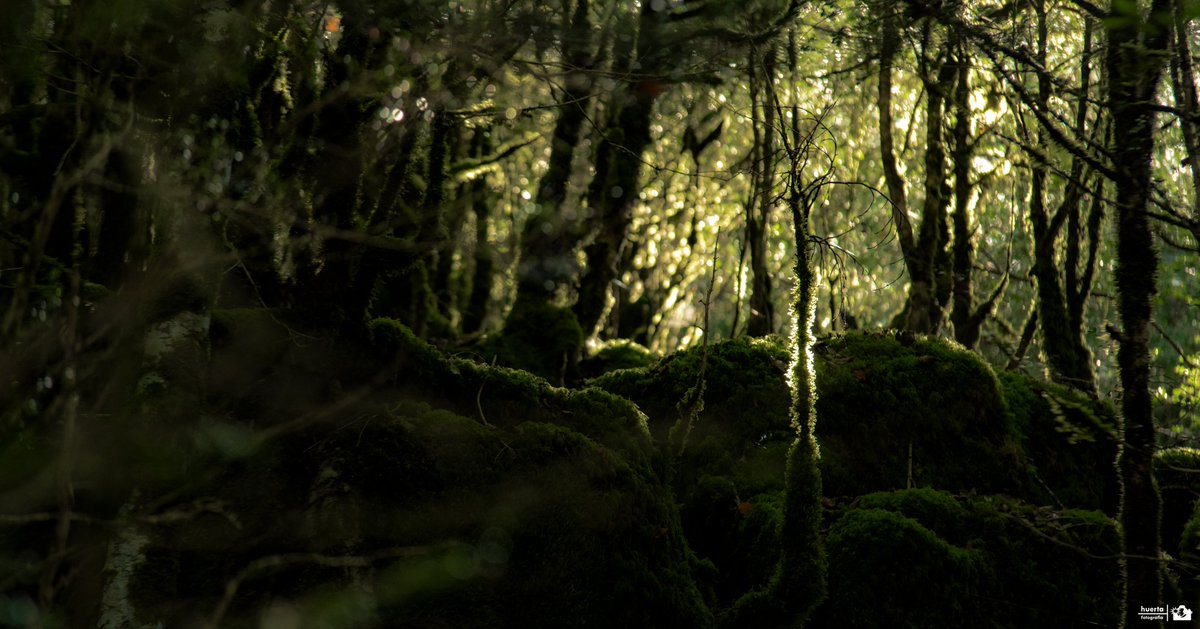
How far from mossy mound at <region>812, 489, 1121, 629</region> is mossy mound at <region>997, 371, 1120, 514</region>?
1.14 meters

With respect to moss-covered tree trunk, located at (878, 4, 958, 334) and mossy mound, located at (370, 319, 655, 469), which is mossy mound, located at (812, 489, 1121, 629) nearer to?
mossy mound, located at (370, 319, 655, 469)

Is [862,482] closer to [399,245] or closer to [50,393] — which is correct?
[399,245]

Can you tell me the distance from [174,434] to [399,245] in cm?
135

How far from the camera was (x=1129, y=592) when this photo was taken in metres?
3.49

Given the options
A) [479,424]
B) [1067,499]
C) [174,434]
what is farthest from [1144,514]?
[174,434]

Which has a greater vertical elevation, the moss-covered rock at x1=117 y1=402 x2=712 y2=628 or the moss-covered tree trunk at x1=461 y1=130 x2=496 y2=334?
the moss-covered tree trunk at x1=461 y1=130 x2=496 y2=334

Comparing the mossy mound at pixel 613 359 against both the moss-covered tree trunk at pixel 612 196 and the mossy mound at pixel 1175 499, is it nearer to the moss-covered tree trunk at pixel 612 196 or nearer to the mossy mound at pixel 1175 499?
the moss-covered tree trunk at pixel 612 196

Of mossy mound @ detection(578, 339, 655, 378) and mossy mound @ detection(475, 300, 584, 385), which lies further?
mossy mound @ detection(578, 339, 655, 378)

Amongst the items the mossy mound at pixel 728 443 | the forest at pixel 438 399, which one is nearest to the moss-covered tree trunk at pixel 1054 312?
the forest at pixel 438 399

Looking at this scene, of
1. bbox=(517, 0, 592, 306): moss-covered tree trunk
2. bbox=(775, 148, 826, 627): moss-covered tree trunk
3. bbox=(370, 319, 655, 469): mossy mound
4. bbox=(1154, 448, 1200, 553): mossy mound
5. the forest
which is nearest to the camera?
the forest

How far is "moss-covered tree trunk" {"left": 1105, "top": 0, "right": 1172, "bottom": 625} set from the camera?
3.40 meters

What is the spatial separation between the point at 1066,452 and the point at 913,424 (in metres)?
1.35

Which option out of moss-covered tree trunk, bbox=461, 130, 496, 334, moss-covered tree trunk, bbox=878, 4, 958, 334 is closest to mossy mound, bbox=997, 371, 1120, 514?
moss-covered tree trunk, bbox=878, 4, 958, 334

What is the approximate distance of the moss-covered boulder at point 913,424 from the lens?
5.64m
